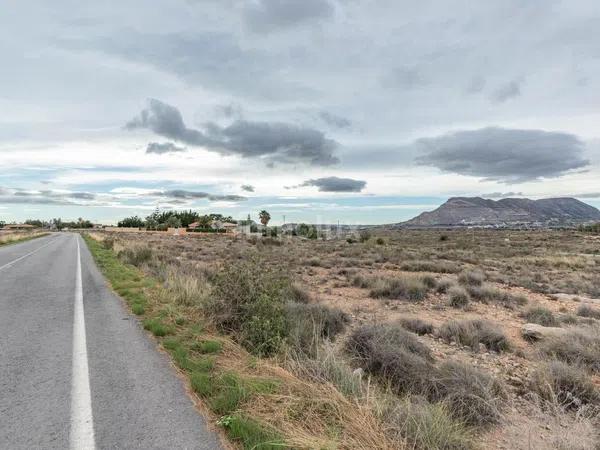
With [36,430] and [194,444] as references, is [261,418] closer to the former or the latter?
[194,444]

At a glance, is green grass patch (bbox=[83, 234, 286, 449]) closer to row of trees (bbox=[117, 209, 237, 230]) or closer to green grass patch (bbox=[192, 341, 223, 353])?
green grass patch (bbox=[192, 341, 223, 353])

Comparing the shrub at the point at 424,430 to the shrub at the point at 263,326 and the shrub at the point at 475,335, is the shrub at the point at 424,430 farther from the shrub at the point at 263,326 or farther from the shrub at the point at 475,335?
the shrub at the point at 475,335

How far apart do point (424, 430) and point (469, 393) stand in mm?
1935

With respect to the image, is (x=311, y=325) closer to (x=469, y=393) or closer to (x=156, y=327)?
(x=156, y=327)

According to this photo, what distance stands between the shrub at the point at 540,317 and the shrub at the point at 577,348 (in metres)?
1.95

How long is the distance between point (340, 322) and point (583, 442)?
564 centimetres

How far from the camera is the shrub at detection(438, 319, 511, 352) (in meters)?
8.01

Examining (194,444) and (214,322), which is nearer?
(194,444)

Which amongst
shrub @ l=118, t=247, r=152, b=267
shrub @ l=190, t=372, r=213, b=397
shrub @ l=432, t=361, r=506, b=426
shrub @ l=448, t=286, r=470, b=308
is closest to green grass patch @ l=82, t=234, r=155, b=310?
shrub @ l=118, t=247, r=152, b=267

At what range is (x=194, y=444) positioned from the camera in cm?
342

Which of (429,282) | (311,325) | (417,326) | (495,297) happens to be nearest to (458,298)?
(495,297)

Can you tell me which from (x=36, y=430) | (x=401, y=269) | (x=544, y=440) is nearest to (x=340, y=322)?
(x=544, y=440)

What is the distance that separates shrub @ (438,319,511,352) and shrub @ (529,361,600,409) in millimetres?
1991

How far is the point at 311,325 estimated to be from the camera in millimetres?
7949
